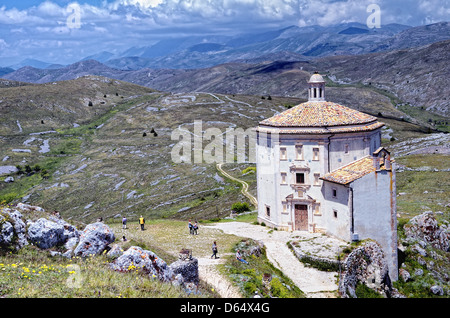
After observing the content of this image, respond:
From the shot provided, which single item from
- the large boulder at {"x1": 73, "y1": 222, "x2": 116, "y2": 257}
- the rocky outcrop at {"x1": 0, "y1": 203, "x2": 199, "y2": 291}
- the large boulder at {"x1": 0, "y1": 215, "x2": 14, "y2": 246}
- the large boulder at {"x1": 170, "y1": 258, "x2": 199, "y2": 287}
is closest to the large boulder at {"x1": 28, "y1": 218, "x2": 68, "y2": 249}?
the rocky outcrop at {"x1": 0, "y1": 203, "x2": 199, "y2": 291}

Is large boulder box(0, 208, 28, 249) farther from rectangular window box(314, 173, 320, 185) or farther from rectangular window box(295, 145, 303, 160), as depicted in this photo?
rectangular window box(314, 173, 320, 185)

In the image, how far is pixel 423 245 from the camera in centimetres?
3862

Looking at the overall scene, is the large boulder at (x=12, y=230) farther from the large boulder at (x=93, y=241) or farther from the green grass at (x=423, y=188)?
the green grass at (x=423, y=188)

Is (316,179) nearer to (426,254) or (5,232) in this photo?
(426,254)

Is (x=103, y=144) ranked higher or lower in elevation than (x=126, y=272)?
lower

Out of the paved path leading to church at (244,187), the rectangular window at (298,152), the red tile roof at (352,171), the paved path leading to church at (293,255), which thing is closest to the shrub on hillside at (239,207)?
the paved path leading to church at (244,187)

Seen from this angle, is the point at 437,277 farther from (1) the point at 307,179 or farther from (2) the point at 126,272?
(2) the point at 126,272

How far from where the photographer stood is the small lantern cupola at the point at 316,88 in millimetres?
44094

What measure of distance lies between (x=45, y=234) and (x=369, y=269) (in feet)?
75.1
